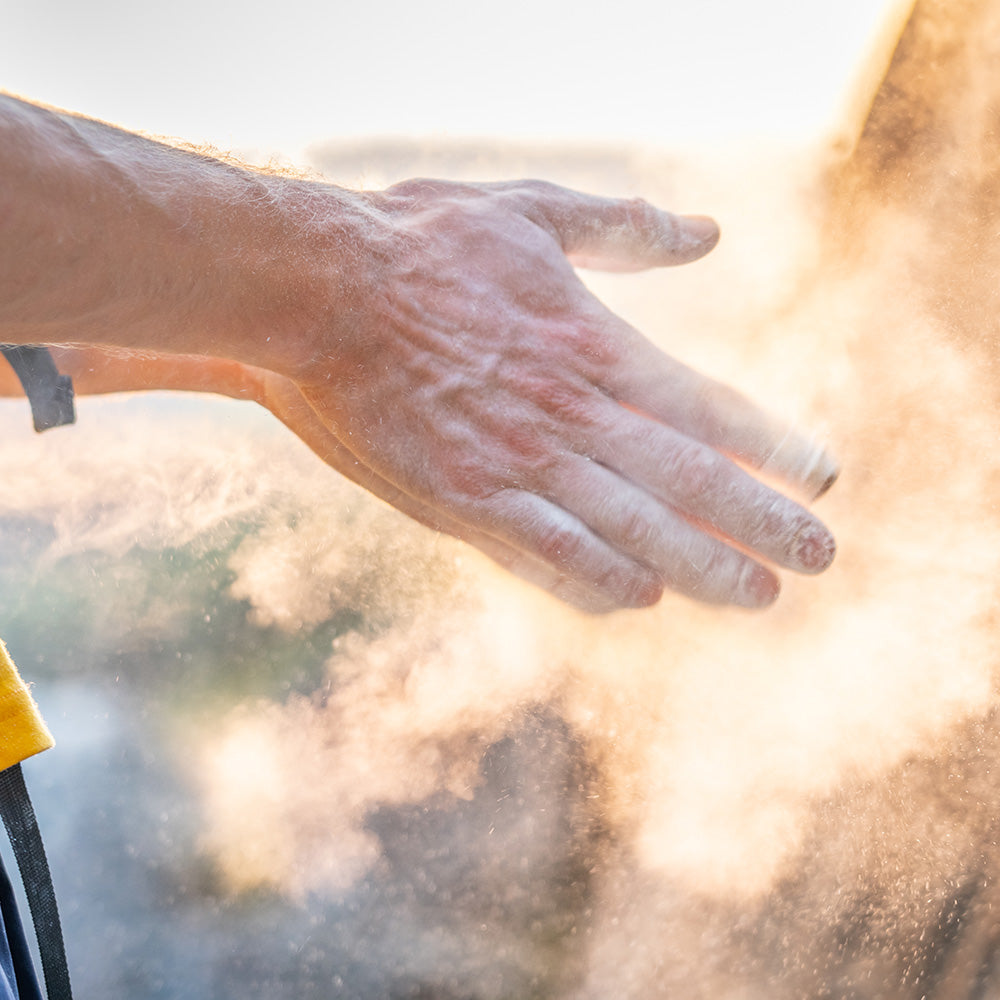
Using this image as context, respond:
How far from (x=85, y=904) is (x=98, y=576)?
44cm

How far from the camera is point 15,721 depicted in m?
0.57

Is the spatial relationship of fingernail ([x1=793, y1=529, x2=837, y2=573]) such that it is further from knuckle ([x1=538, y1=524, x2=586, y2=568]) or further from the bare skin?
knuckle ([x1=538, y1=524, x2=586, y2=568])

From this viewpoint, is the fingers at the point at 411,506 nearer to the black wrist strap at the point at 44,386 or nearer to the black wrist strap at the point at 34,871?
the black wrist strap at the point at 44,386

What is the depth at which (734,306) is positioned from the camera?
2.44 ft

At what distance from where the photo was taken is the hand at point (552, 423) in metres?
0.64

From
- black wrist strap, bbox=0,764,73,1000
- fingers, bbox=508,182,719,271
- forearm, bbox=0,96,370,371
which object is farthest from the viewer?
fingers, bbox=508,182,719,271

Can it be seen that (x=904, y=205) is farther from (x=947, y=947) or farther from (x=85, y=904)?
(x=85, y=904)

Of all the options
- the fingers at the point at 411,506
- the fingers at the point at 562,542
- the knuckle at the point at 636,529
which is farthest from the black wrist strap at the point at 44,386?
the knuckle at the point at 636,529

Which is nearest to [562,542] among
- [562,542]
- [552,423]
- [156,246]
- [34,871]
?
[562,542]

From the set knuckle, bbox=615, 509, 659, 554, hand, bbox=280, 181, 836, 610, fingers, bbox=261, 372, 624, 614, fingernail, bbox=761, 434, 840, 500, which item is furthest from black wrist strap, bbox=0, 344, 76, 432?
fingernail, bbox=761, 434, 840, 500

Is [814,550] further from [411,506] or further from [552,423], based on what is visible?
[411,506]

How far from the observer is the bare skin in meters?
0.62

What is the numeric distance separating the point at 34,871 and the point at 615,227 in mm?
779

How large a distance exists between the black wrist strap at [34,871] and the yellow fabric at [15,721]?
0.11ft
